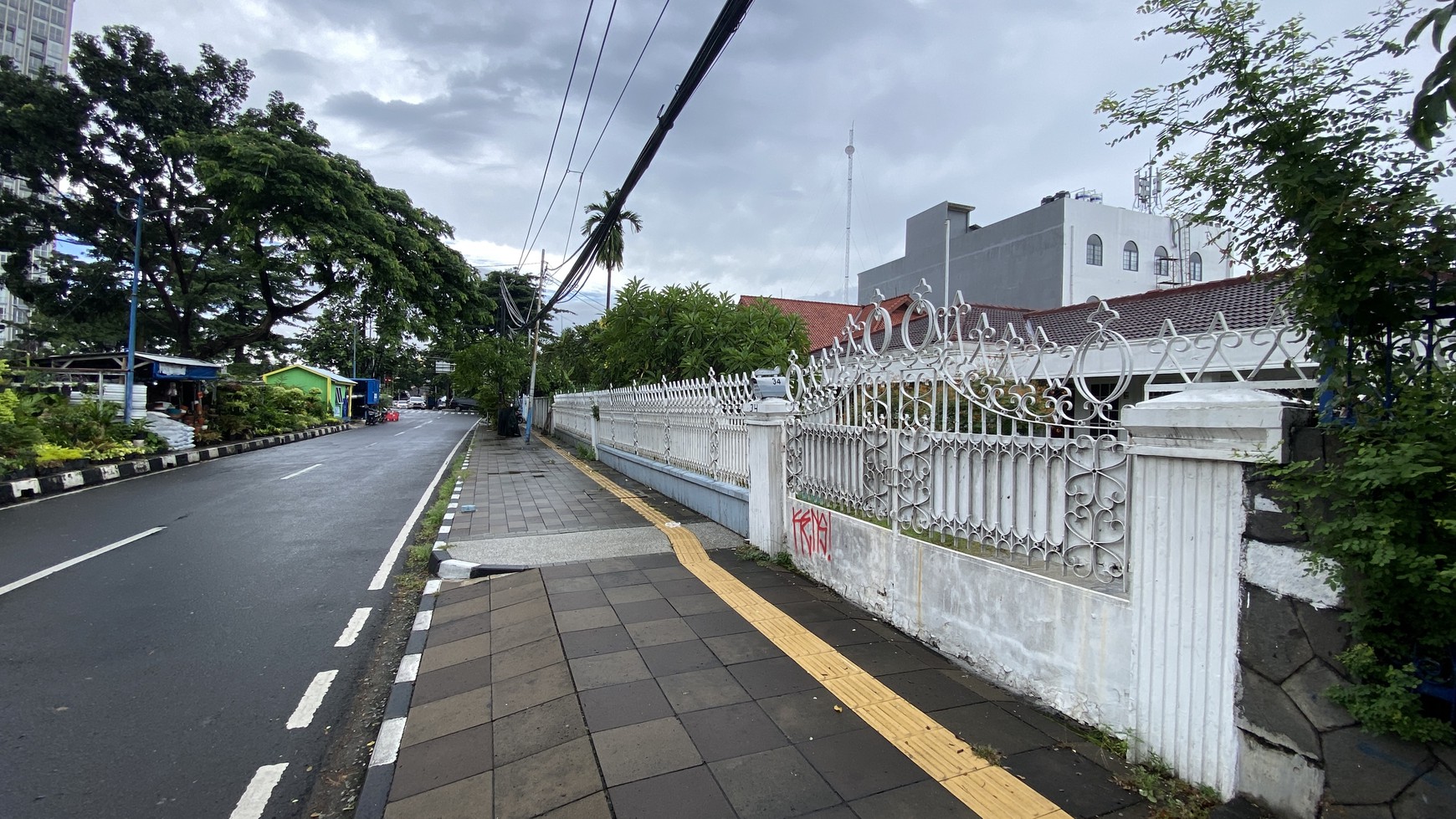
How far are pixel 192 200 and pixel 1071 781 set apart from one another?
27744 mm

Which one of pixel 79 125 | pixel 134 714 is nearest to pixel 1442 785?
pixel 134 714

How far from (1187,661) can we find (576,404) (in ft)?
58.8

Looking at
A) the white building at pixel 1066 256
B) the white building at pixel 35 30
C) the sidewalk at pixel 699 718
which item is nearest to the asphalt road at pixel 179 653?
the sidewalk at pixel 699 718

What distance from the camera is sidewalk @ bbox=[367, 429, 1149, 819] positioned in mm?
2541

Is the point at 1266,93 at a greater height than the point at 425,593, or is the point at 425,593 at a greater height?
the point at 1266,93

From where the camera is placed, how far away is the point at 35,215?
20.6 meters

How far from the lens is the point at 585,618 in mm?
4508

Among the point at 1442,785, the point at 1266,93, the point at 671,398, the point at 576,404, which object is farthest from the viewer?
the point at 576,404

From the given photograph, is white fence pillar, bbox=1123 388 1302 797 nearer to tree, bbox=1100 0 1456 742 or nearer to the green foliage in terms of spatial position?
tree, bbox=1100 0 1456 742

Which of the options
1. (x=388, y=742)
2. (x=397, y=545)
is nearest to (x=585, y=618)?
(x=388, y=742)

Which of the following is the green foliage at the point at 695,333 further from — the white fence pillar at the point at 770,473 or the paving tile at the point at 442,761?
the paving tile at the point at 442,761

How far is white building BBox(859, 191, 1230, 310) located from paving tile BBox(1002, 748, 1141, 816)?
91.9ft

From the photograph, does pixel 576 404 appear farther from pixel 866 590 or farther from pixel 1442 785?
pixel 1442 785

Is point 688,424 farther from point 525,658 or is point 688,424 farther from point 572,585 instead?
point 525,658
